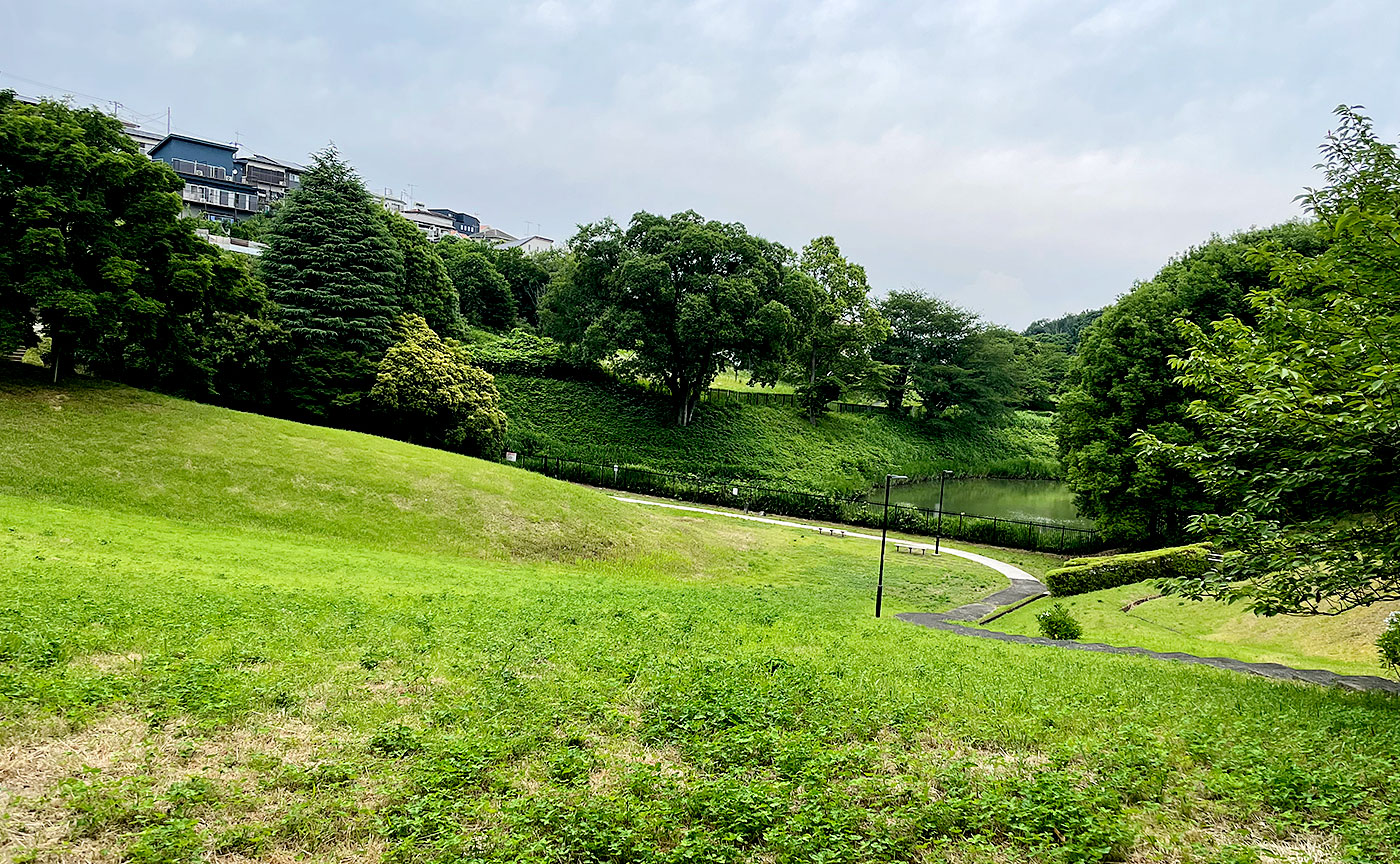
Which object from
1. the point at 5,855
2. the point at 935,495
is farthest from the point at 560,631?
the point at 935,495

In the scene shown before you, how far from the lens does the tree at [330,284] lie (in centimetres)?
3303

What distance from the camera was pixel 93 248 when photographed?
2208 cm

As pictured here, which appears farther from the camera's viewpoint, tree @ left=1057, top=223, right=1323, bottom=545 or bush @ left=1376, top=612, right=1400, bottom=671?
tree @ left=1057, top=223, right=1323, bottom=545

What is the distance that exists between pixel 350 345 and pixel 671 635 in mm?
28901

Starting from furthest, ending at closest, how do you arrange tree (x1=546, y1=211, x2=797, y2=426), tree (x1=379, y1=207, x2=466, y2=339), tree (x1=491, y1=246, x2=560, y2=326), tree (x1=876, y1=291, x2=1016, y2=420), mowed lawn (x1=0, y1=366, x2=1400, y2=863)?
tree (x1=491, y1=246, x2=560, y2=326) → tree (x1=876, y1=291, x2=1016, y2=420) → tree (x1=546, y1=211, x2=797, y2=426) → tree (x1=379, y1=207, x2=466, y2=339) → mowed lawn (x1=0, y1=366, x2=1400, y2=863)

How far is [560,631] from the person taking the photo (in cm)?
1096

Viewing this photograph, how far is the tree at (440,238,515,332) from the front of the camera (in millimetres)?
60938

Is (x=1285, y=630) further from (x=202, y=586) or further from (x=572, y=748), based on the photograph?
(x=202, y=586)

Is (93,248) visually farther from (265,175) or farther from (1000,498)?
(265,175)

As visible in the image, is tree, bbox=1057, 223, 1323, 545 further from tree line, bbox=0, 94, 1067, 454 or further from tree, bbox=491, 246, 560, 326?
tree, bbox=491, 246, 560, 326

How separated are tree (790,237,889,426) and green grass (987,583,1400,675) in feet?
112

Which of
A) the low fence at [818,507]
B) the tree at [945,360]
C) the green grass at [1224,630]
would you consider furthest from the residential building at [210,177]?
the green grass at [1224,630]

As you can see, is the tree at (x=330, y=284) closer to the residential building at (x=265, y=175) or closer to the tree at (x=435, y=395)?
the tree at (x=435, y=395)

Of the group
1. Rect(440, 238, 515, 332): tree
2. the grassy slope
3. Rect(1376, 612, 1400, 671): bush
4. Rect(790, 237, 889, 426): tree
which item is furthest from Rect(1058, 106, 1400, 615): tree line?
Rect(440, 238, 515, 332): tree
